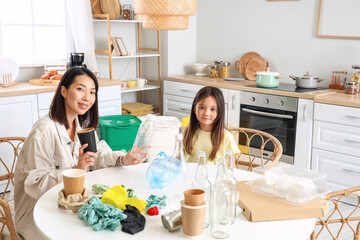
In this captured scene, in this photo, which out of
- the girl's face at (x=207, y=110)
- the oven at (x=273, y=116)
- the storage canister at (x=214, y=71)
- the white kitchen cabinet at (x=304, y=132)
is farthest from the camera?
the storage canister at (x=214, y=71)

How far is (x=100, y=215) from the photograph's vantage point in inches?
53.4

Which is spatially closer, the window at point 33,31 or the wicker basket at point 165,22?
the wicker basket at point 165,22

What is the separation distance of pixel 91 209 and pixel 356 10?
3.14 metres

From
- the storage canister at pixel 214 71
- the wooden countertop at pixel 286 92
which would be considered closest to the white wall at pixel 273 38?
the storage canister at pixel 214 71

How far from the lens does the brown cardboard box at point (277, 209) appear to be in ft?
4.59

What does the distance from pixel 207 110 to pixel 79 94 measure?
0.68 m

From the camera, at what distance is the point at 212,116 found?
222 cm

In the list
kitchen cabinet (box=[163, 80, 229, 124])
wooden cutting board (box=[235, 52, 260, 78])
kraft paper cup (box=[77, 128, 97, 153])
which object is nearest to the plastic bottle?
kraft paper cup (box=[77, 128, 97, 153])

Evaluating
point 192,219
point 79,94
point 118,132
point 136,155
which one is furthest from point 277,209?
point 118,132

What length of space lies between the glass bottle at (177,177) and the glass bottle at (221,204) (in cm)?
22

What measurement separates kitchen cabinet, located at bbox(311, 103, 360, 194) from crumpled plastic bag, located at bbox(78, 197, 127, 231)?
7.66 feet

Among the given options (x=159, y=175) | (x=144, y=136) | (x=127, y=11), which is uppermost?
(x=127, y=11)

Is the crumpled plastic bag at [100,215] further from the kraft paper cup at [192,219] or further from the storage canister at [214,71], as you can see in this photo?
the storage canister at [214,71]

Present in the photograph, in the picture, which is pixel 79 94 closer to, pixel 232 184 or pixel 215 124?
pixel 215 124
